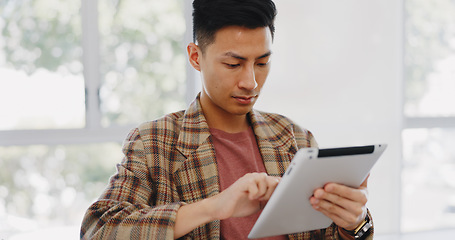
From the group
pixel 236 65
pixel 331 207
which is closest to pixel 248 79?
pixel 236 65

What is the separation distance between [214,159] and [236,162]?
78 millimetres

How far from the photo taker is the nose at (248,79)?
1.15 metres

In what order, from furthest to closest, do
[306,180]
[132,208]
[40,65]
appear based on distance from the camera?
[40,65], [132,208], [306,180]

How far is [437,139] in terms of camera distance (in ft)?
11.0

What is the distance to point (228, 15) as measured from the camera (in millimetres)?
1151

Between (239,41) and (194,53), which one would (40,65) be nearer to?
(194,53)

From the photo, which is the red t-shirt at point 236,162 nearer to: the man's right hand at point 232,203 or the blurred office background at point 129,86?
the man's right hand at point 232,203

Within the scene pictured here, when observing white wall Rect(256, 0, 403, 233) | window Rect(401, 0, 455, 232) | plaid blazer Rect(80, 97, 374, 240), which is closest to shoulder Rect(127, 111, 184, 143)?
plaid blazer Rect(80, 97, 374, 240)

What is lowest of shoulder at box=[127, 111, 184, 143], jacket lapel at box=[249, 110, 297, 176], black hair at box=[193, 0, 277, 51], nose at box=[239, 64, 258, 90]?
jacket lapel at box=[249, 110, 297, 176]

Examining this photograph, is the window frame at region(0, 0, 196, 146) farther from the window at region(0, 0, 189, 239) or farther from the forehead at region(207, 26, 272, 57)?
the forehead at region(207, 26, 272, 57)

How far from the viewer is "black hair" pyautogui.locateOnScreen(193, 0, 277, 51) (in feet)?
3.78

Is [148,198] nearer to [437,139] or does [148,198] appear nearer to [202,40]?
[202,40]

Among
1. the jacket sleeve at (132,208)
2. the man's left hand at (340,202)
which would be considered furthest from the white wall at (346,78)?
the man's left hand at (340,202)

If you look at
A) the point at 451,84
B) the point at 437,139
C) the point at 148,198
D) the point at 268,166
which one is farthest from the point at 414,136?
the point at 148,198
